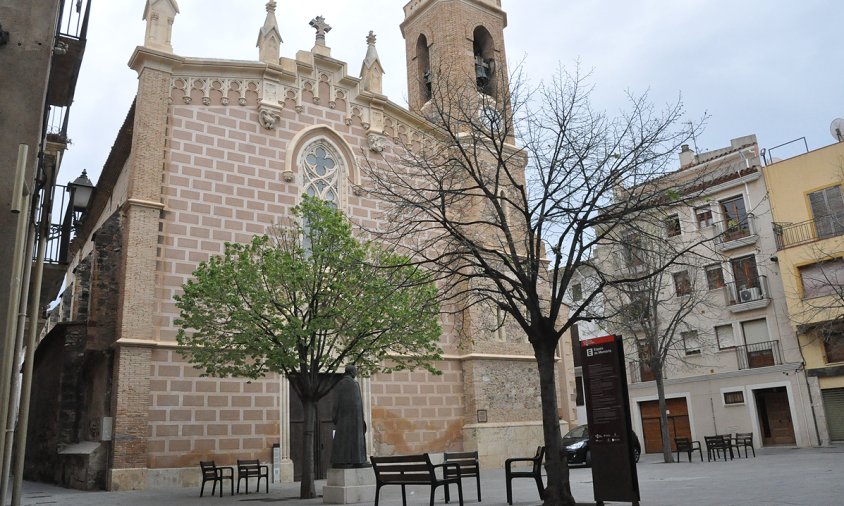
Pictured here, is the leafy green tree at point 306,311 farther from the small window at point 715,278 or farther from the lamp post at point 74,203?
the small window at point 715,278

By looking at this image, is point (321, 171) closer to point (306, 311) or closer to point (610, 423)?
point (306, 311)

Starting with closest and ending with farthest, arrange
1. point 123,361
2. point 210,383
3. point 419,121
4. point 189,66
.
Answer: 1. point 123,361
2. point 210,383
3. point 189,66
4. point 419,121

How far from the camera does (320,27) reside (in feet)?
76.5

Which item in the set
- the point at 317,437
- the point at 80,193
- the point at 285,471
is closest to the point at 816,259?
the point at 317,437

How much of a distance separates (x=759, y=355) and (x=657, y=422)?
18.9ft

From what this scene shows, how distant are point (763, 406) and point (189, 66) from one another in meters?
25.6

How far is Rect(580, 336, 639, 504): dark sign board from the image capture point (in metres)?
9.30

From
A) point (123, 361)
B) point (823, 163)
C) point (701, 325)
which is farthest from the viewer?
point (701, 325)

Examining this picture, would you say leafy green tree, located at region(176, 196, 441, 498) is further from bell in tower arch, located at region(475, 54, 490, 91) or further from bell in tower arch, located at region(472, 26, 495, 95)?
bell in tower arch, located at region(472, 26, 495, 95)

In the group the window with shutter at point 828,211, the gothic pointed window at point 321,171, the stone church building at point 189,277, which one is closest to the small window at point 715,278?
the window with shutter at point 828,211

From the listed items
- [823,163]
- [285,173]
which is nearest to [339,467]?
[285,173]

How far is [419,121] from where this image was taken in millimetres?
23438

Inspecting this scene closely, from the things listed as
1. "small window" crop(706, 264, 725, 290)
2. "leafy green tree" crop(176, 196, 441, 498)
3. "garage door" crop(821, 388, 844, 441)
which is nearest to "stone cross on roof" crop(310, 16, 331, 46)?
"leafy green tree" crop(176, 196, 441, 498)

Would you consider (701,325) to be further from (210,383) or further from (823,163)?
(210,383)
